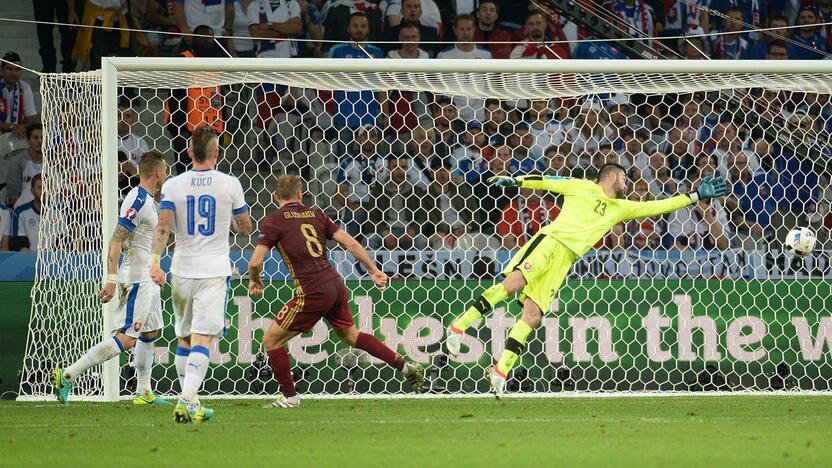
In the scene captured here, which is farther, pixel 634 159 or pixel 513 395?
pixel 634 159

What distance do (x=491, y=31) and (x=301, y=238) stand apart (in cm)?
649

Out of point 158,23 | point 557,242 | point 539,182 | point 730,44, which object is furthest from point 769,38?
point 158,23

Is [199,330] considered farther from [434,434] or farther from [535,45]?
[535,45]

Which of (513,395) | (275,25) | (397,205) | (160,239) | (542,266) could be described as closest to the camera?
(160,239)

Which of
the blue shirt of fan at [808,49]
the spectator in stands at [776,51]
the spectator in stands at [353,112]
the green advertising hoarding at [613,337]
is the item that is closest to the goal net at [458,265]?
the green advertising hoarding at [613,337]

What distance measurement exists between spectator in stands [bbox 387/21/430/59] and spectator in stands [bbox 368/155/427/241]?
2841 millimetres

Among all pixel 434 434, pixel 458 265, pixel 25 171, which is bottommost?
pixel 434 434

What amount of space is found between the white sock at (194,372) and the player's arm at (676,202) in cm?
397

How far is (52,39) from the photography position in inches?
586

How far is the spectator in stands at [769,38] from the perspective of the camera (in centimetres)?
1572

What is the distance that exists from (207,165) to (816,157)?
7.42 metres

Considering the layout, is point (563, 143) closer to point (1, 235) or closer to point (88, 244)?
point (88, 244)

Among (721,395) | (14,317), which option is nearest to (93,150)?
(14,317)

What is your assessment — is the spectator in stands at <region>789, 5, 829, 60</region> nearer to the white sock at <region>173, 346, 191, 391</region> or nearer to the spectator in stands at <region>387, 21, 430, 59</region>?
the spectator in stands at <region>387, 21, 430, 59</region>
